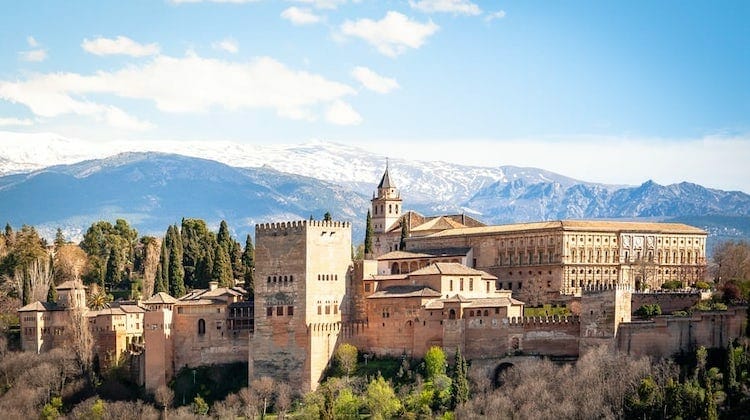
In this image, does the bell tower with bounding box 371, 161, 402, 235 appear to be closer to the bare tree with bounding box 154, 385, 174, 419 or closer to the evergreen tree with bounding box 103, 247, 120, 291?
the evergreen tree with bounding box 103, 247, 120, 291

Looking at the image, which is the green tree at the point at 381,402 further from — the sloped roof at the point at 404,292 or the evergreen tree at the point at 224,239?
the evergreen tree at the point at 224,239

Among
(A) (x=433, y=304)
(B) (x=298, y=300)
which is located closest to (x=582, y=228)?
(A) (x=433, y=304)

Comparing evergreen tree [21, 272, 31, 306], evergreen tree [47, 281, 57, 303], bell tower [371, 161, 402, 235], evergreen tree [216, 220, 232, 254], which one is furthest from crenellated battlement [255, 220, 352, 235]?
bell tower [371, 161, 402, 235]

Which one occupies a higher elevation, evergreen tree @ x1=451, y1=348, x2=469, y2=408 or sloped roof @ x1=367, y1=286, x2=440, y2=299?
sloped roof @ x1=367, y1=286, x2=440, y2=299

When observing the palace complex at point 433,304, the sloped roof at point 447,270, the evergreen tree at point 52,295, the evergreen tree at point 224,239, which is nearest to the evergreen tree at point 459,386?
the palace complex at point 433,304

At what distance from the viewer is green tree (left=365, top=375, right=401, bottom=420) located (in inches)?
2621

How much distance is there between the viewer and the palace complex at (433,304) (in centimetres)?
6650

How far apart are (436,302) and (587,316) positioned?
9.34 m

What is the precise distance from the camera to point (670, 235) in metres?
88.9

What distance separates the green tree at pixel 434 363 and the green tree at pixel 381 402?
7.48 feet

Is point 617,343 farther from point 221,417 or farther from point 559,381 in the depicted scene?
point 221,417

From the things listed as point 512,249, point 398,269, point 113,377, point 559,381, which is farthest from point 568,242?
point 113,377

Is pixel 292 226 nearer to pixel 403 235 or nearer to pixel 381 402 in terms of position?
pixel 381 402

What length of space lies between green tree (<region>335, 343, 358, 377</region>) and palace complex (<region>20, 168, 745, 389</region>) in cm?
100
